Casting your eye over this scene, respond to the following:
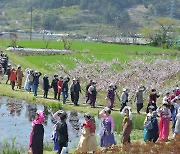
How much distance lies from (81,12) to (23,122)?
138 m

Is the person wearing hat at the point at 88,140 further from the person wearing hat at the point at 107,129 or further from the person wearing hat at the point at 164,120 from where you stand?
the person wearing hat at the point at 164,120

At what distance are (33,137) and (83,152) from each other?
1521 mm

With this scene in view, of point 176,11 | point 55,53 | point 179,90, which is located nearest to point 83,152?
point 179,90

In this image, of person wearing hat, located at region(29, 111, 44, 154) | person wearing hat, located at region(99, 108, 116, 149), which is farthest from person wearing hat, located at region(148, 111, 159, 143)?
person wearing hat, located at region(29, 111, 44, 154)

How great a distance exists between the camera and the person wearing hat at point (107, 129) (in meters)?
15.8

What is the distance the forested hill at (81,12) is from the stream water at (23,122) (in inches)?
4261

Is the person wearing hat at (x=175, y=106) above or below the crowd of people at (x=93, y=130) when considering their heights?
above

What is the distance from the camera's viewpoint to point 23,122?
Answer: 22.0m

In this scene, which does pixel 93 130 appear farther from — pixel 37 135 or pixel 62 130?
pixel 37 135

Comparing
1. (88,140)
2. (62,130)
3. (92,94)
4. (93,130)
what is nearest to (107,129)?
(93,130)

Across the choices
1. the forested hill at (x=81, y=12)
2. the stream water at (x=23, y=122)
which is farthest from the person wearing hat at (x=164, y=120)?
the forested hill at (x=81, y=12)

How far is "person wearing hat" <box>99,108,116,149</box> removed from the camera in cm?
1583

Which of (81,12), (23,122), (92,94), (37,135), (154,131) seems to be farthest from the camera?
(81,12)

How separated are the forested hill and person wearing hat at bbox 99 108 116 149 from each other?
11709cm
